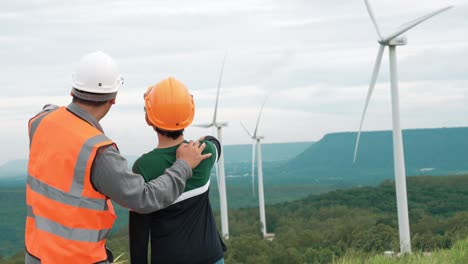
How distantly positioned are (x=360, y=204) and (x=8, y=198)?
8558cm

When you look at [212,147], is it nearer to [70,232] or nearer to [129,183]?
[129,183]

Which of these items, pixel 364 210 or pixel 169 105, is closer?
pixel 169 105

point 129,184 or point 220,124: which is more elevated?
point 220,124

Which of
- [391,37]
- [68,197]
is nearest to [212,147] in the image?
[68,197]

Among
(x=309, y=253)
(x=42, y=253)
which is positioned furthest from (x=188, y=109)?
(x=309, y=253)

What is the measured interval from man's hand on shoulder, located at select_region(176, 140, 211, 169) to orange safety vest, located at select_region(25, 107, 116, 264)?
0.57m

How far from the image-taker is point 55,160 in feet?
14.9

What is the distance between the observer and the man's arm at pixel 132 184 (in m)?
4.46

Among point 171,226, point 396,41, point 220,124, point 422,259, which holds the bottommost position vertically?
point 422,259

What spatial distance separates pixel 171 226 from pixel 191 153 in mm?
527

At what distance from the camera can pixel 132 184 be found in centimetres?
450

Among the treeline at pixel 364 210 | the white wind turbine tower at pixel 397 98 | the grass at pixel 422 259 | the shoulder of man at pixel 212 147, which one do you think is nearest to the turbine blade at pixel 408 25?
the white wind turbine tower at pixel 397 98

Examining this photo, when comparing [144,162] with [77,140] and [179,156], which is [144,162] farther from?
[77,140]

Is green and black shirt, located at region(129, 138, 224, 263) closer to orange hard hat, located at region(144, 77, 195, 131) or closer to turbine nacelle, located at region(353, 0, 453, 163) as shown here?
orange hard hat, located at region(144, 77, 195, 131)
